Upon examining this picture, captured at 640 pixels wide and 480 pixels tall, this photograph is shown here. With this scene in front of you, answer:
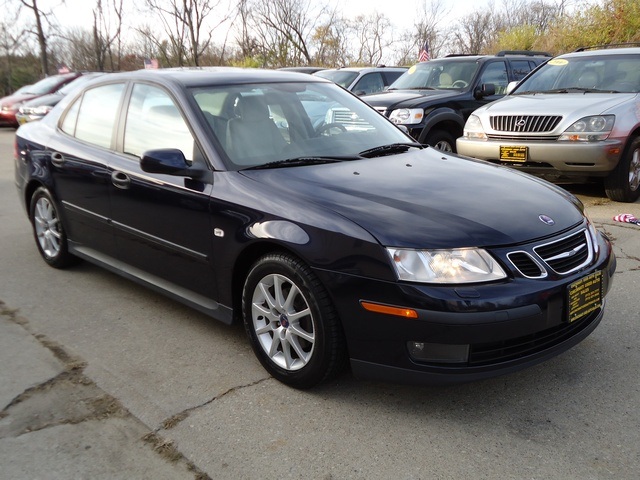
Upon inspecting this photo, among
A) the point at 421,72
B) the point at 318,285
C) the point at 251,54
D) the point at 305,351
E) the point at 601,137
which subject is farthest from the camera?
the point at 251,54

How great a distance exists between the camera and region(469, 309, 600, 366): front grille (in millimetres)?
2646

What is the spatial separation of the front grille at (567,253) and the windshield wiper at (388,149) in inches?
49.9

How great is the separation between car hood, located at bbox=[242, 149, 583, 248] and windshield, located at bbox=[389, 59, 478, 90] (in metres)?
6.14

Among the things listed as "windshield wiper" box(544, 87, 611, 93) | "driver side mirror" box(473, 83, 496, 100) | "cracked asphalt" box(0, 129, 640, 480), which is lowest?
"cracked asphalt" box(0, 129, 640, 480)

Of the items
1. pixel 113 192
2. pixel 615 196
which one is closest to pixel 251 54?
pixel 615 196

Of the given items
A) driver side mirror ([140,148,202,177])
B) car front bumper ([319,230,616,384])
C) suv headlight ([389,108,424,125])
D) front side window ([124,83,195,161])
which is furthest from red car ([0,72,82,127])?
car front bumper ([319,230,616,384])

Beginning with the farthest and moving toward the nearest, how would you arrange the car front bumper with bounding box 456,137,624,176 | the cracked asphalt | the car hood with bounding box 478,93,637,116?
the car hood with bounding box 478,93,637,116, the car front bumper with bounding box 456,137,624,176, the cracked asphalt

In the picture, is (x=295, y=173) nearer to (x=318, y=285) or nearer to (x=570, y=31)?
(x=318, y=285)

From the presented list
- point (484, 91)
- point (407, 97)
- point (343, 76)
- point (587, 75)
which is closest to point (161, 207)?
point (407, 97)

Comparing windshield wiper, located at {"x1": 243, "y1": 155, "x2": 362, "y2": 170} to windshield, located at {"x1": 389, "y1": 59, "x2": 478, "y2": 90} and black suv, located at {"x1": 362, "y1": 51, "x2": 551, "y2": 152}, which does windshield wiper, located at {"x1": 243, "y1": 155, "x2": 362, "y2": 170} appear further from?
windshield, located at {"x1": 389, "y1": 59, "x2": 478, "y2": 90}

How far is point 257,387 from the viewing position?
3100 millimetres

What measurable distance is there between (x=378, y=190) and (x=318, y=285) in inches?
24.1

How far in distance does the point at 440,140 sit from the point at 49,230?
556cm

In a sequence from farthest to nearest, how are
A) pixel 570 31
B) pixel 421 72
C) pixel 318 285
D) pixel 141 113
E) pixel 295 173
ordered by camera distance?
pixel 570 31
pixel 421 72
pixel 141 113
pixel 295 173
pixel 318 285
